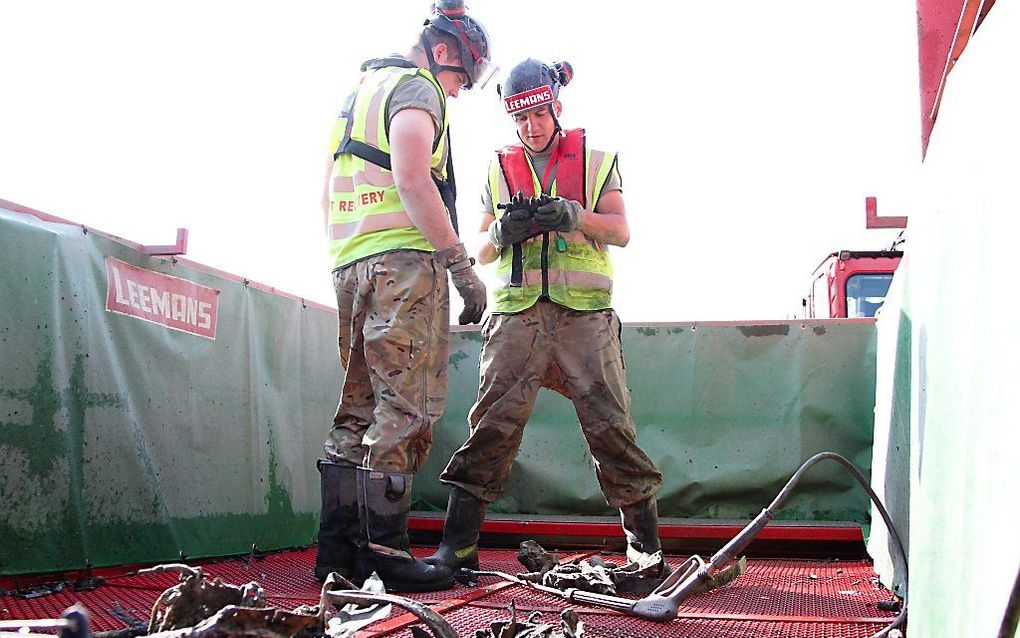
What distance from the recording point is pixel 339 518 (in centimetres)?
327

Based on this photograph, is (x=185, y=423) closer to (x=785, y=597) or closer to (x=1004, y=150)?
(x=785, y=597)

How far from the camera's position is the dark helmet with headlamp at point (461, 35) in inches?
134

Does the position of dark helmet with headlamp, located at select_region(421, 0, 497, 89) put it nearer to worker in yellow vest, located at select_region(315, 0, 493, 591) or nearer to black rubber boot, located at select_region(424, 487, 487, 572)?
worker in yellow vest, located at select_region(315, 0, 493, 591)

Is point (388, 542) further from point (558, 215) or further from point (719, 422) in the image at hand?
point (719, 422)

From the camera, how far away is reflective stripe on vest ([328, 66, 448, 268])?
321cm

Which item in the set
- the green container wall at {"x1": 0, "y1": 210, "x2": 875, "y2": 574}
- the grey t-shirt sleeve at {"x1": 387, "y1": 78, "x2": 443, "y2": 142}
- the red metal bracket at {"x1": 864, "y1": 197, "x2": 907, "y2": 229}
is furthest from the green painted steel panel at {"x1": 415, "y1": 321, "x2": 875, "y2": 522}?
the grey t-shirt sleeve at {"x1": 387, "y1": 78, "x2": 443, "y2": 142}

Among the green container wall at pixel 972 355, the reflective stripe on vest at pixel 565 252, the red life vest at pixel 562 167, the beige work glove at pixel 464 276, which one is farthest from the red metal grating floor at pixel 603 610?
the red life vest at pixel 562 167

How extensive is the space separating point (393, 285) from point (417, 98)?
663mm

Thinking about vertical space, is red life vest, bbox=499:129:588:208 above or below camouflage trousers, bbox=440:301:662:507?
above

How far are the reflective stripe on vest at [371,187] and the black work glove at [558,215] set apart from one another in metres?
0.44

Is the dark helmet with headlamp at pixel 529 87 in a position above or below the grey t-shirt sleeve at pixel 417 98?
above

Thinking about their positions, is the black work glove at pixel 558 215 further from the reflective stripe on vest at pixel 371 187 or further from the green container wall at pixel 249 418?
the green container wall at pixel 249 418

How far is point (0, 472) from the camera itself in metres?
2.95

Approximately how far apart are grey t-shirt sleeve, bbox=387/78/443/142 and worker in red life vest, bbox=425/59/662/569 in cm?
53
